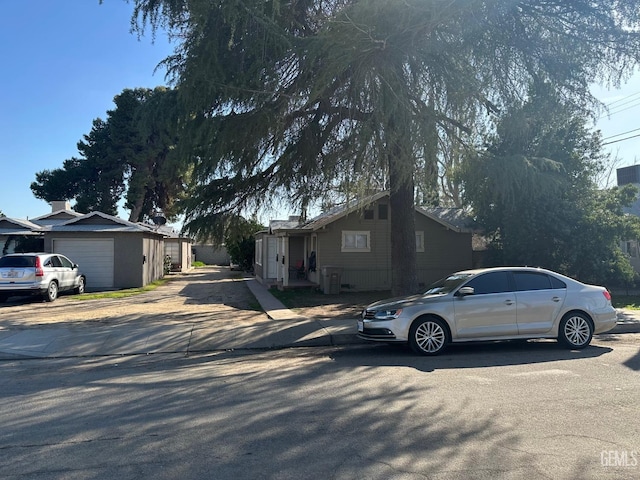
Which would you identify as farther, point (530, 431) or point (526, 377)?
point (526, 377)

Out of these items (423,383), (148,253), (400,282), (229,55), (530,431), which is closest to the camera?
(530,431)

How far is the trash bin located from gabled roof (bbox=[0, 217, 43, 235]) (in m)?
14.1

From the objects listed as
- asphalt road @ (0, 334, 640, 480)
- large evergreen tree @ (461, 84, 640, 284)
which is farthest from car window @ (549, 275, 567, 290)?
large evergreen tree @ (461, 84, 640, 284)

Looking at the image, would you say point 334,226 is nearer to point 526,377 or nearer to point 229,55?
point 229,55

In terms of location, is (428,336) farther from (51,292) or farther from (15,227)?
(15,227)

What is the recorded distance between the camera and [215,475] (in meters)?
4.12

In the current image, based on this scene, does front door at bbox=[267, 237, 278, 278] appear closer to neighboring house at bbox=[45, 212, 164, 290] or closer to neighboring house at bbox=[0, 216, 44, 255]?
neighboring house at bbox=[45, 212, 164, 290]

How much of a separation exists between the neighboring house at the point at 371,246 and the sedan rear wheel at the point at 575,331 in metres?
11.0

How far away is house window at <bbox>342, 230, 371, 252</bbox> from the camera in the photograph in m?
21.3

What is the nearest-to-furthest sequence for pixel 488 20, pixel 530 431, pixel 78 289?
pixel 530 431 → pixel 488 20 → pixel 78 289

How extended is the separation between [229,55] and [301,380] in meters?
7.94

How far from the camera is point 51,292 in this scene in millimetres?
17453

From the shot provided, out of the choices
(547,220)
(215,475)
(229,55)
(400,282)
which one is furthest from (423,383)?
(547,220)

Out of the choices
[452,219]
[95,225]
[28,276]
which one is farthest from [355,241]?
[28,276]
